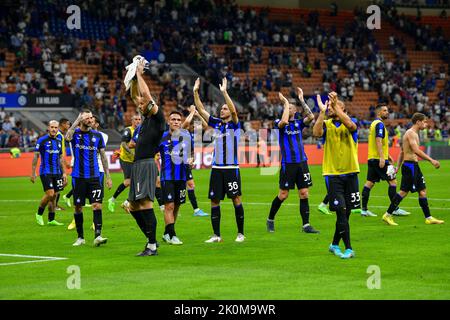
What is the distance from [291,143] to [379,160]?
3311 millimetres

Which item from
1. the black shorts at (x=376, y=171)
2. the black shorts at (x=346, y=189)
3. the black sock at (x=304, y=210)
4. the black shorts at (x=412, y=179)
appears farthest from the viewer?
the black shorts at (x=376, y=171)

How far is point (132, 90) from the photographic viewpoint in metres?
14.8

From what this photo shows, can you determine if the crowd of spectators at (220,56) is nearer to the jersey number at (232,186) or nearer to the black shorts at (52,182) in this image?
the black shorts at (52,182)

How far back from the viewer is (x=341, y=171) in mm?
14516

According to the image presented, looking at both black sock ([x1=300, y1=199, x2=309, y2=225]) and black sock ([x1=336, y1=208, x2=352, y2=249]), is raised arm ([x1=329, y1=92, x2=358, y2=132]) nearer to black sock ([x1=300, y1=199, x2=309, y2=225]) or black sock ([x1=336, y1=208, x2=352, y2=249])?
black sock ([x1=336, y1=208, x2=352, y2=249])

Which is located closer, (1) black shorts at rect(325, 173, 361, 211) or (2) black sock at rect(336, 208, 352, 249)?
(2) black sock at rect(336, 208, 352, 249)

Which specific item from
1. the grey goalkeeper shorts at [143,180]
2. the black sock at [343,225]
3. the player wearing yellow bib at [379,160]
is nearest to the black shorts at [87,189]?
the grey goalkeeper shorts at [143,180]

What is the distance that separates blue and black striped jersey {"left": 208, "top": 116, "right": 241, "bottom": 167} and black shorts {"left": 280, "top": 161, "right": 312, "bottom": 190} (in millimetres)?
2110

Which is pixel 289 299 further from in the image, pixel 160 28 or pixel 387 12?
pixel 387 12

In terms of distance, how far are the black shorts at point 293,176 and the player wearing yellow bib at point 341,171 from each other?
3.73 metres

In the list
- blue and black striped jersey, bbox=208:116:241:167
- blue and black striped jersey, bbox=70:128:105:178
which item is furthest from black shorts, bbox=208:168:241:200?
blue and black striped jersey, bbox=70:128:105:178

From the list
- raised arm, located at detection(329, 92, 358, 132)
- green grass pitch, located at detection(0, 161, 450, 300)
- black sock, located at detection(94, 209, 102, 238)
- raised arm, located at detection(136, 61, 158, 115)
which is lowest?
green grass pitch, located at detection(0, 161, 450, 300)

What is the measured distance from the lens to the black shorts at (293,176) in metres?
18.5

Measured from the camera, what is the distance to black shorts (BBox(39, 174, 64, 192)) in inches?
821
